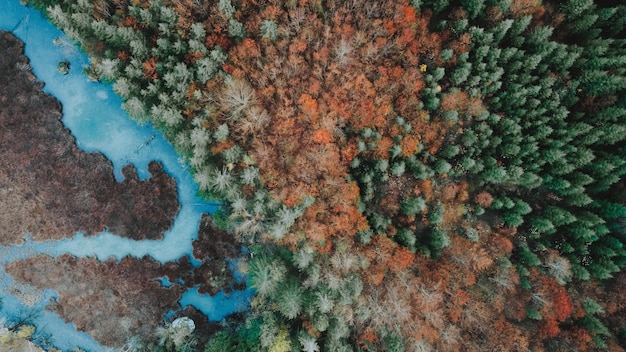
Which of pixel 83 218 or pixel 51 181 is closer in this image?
pixel 51 181

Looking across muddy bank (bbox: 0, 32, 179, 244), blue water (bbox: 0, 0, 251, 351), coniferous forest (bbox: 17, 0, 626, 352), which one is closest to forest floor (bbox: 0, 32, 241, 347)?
muddy bank (bbox: 0, 32, 179, 244)

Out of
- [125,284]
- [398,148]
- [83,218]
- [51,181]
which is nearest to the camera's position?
[398,148]

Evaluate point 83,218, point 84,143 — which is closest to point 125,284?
point 83,218

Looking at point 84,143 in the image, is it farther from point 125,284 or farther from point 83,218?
point 125,284

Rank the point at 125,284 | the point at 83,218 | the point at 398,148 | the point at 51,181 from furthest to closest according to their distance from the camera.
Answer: the point at 125,284
the point at 83,218
the point at 51,181
the point at 398,148

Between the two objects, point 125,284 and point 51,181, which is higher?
point 51,181

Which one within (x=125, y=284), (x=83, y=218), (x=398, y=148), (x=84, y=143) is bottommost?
(x=398, y=148)
